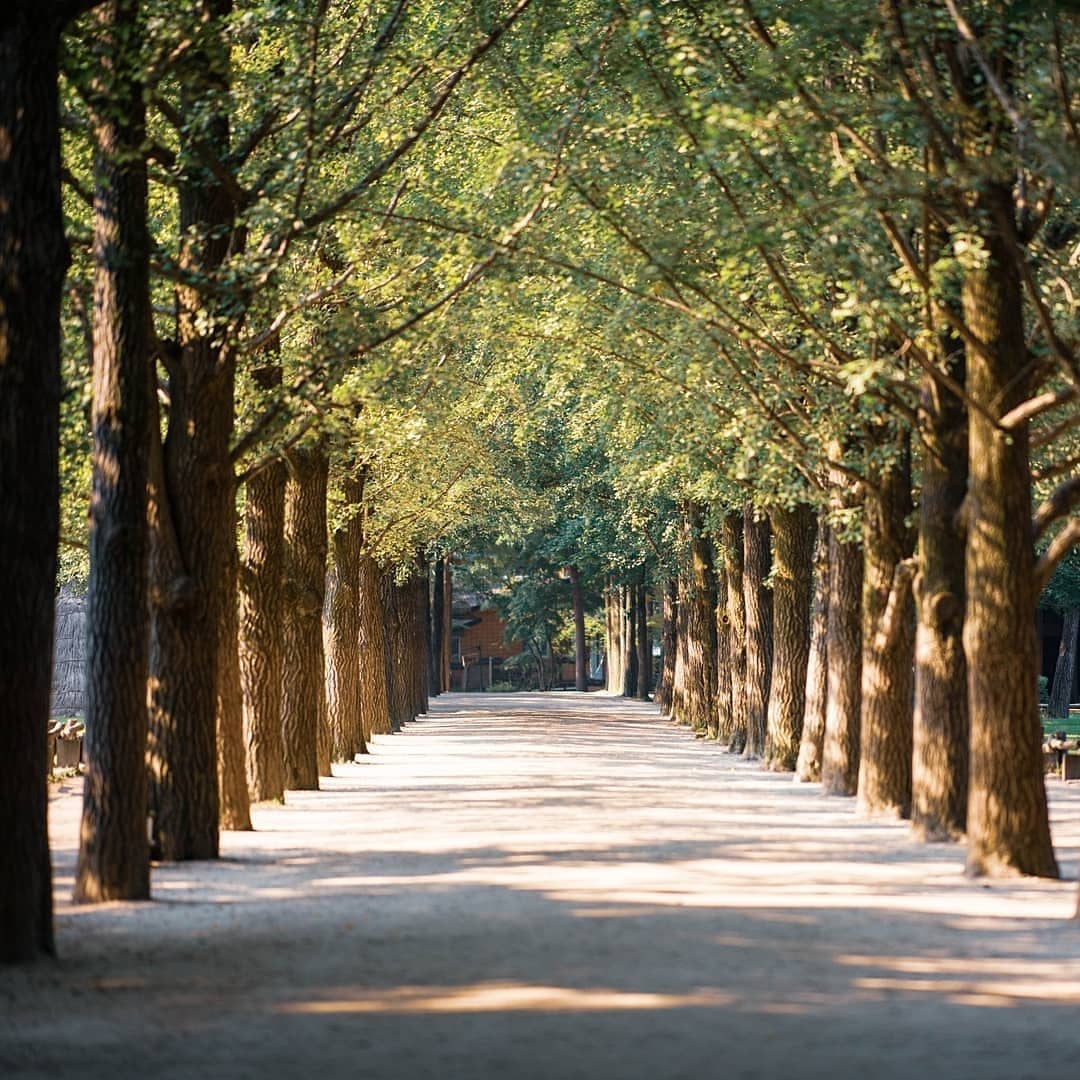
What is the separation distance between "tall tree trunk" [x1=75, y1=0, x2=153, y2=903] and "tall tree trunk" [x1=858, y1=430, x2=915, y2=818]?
32.9 feet

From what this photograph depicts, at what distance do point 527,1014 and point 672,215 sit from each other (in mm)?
13894

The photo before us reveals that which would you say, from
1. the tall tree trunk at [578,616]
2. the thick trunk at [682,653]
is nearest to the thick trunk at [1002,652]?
the thick trunk at [682,653]

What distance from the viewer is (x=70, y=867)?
16.4m

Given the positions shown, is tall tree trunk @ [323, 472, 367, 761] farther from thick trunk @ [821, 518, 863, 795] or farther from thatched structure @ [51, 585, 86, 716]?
thatched structure @ [51, 585, 86, 716]

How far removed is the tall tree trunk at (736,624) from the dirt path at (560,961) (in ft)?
56.8

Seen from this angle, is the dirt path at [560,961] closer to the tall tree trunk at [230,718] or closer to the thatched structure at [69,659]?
the tall tree trunk at [230,718]

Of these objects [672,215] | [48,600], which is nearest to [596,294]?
[672,215]

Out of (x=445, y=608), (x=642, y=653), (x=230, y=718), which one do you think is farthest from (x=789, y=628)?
(x=445, y=608)

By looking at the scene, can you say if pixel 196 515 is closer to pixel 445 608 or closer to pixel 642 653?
pixel 642 653

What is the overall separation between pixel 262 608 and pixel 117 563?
8642 millimetres

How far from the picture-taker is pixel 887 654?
71.3ft

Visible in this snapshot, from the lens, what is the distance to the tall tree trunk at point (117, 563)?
44.4ft

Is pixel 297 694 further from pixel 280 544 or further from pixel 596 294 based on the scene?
pixel 596 294

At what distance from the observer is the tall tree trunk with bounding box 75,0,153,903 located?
1354 cm
